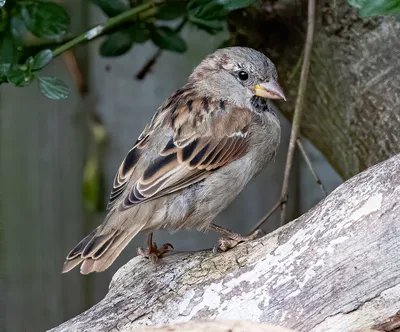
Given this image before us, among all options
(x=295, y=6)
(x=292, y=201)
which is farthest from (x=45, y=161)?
(x=295, y=6)

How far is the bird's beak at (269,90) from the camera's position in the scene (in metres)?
2.38

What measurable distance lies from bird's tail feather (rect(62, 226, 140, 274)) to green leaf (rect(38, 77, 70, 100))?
47 centimetres

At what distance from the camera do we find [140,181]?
2143 millimetres

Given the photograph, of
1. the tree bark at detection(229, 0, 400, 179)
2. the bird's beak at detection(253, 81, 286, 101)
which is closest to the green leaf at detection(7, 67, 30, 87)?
the bird's beak at detection(253, 81, 286, 101)

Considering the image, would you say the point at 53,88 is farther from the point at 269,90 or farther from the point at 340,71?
the point at 340,71

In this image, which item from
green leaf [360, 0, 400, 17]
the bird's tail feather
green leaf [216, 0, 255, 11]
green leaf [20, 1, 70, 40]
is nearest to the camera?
green leaf [360, 0, 400, 17]

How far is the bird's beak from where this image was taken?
2375mm

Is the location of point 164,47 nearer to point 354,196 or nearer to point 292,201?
point 292,201

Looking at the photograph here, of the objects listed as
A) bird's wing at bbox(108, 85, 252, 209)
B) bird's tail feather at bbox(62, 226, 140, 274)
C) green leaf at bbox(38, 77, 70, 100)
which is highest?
green leaf at bbox(38, 77, 70, 100)

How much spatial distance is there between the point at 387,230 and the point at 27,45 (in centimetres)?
164

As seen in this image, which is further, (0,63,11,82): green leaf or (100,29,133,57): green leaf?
(100,29,133,57): green leaf

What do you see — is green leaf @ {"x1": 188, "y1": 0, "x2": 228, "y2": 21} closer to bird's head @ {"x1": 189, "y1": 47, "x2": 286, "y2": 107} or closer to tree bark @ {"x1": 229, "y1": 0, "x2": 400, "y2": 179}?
bird's head @ {"x1": 189, "y1": 47, "x2": 286, "y2": 107}

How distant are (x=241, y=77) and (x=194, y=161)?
426mm

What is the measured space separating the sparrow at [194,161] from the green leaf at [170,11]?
33cm
